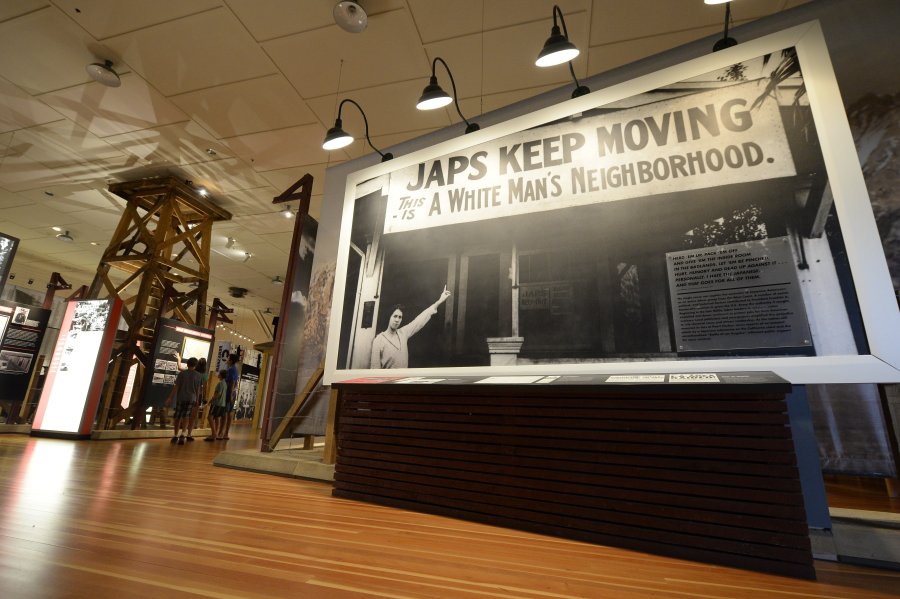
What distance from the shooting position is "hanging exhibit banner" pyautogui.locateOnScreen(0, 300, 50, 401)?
6289 millimetres

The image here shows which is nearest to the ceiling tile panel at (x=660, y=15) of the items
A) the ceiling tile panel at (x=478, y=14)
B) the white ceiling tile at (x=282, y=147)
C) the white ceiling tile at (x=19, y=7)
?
the ceiling tile panel at (x=478, y=14)

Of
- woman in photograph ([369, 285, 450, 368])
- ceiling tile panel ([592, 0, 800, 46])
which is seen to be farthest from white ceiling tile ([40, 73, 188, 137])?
ceiling tile panel ([592, 0, 800, 46])

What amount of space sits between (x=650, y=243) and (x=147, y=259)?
7.04m

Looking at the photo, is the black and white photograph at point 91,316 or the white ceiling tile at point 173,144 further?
the black and white photograph at point 91,316

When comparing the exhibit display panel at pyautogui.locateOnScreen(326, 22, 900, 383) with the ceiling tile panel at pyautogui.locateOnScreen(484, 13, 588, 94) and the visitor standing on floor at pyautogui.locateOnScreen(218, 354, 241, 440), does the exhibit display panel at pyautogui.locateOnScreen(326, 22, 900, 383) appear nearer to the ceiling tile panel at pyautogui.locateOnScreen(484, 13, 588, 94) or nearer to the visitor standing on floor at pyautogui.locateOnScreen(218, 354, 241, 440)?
the ceiling tile panel at pyautogui.locateOnScreen(484, 13, 588, 94)

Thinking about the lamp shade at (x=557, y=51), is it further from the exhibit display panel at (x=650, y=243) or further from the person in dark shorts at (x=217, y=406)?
the person in dark shorts at (x=217, y=406)

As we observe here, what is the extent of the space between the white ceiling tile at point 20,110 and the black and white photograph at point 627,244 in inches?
183

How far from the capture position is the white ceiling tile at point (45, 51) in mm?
3559

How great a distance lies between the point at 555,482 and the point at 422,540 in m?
0.66

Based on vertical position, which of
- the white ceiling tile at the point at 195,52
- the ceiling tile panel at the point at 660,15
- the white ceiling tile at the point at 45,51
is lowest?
the ceiling tile panel at the point at 660,15

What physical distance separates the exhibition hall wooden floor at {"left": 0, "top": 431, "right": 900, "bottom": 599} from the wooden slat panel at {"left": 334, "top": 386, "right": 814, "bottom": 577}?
10cm

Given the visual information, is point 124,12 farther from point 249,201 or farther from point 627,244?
point 627,244

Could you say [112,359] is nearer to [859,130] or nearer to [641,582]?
[641,582]

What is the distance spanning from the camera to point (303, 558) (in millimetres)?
1393
